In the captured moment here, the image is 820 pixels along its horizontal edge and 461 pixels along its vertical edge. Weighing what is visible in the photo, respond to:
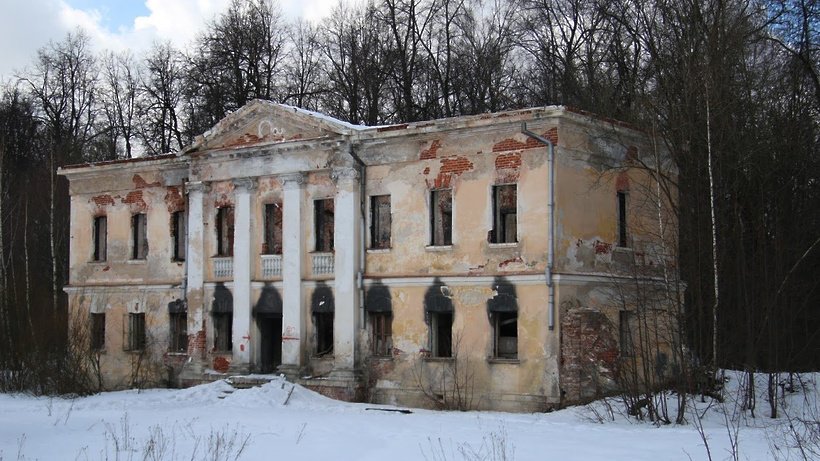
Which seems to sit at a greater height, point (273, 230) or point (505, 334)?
point (273, 230)

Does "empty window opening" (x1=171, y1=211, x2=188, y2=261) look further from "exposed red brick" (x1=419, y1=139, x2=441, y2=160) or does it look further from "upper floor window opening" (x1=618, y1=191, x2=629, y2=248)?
"upper floor window opening" (x1=618, y1=191, x2=629, y2=248)

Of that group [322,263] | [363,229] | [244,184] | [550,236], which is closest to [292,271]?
[322,263]

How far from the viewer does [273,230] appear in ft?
85.1

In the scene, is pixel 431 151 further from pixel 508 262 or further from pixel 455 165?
pixel 508 262

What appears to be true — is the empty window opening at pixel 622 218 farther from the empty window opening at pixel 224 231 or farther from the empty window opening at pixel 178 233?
the empty window opening at pixel 178 233

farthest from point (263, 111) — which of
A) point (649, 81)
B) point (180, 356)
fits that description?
point (649, 81)

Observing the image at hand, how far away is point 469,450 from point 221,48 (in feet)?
95.1

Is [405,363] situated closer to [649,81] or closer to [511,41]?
[649,81]

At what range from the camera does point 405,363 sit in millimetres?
23281

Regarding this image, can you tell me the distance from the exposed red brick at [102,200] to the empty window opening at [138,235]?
971mm

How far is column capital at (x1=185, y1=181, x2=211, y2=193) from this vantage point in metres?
26.7

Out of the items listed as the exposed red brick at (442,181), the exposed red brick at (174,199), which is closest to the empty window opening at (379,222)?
the exposed red brick at (442,181)

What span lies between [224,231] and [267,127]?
3176 mm

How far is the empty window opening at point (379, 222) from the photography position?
24234 mm
